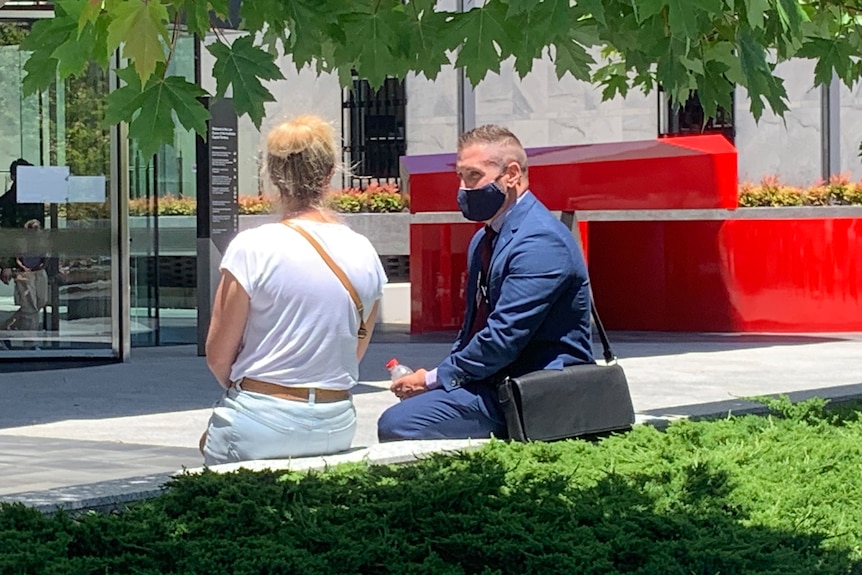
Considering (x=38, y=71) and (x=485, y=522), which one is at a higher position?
(x=38, y=71)

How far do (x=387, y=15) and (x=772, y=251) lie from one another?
14410 mm

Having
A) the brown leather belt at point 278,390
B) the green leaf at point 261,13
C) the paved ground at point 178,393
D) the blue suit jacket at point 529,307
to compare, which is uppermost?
the green leaf at point 261,13

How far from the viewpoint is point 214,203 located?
1469cm

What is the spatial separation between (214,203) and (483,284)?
8.46 meters

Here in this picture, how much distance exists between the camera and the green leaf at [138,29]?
12.0ft

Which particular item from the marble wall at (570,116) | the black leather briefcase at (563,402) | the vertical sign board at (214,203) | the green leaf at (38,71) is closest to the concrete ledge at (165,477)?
the black leather briefcase at (563,402)

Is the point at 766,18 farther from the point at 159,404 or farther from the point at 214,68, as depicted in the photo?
the point at 159,404

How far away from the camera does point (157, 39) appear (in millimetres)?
3686

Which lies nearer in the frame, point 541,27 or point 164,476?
point 541,27

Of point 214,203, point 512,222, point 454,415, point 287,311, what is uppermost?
point 214,203

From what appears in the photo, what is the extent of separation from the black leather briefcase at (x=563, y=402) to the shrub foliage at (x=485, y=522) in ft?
0.31

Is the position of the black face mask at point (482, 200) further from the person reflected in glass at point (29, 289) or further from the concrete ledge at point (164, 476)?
the person reflected in glass at point (29, 289)

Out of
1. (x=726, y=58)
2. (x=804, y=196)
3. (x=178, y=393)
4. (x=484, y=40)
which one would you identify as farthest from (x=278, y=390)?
(x=804, y=196)

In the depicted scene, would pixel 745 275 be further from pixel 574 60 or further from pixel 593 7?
pixel 593 7
